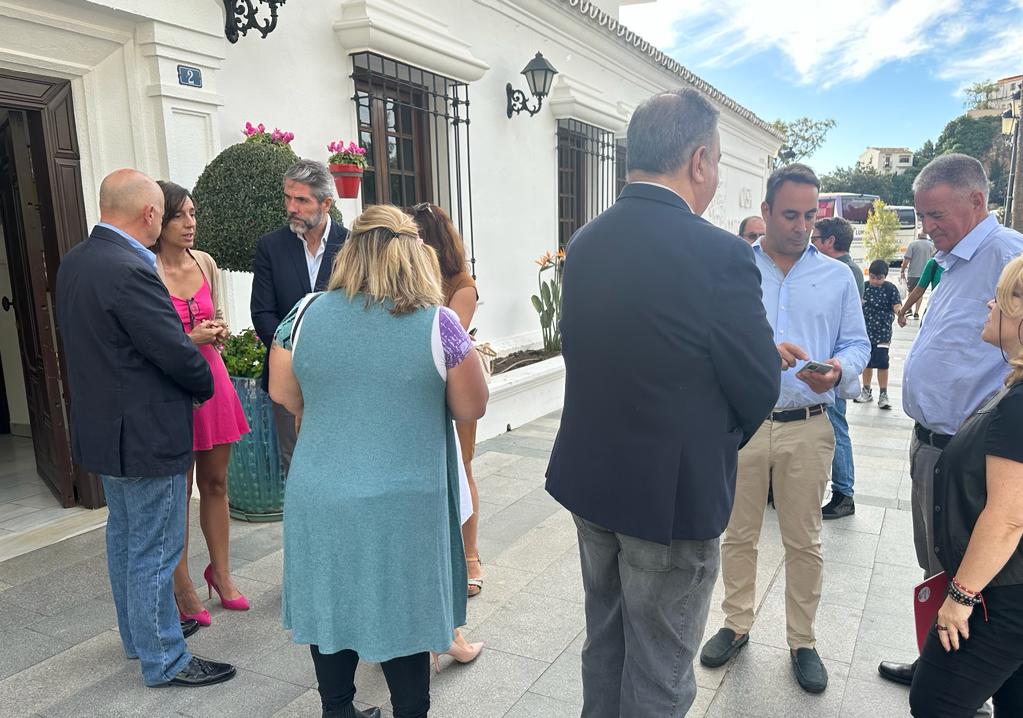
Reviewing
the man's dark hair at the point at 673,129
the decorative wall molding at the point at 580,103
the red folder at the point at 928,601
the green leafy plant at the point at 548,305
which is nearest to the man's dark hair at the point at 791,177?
the man's dark hair at the point at 673,129

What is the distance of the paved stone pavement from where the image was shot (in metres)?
2.51

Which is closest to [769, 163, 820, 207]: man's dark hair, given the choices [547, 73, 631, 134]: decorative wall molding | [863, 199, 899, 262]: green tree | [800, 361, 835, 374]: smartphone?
[800, 361, 835, 374]: smartphone

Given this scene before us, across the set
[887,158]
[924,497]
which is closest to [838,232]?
[924,497]

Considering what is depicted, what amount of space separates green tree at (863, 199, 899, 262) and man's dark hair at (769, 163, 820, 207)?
31414mm

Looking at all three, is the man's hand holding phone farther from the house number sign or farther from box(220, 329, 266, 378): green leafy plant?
the house number sign

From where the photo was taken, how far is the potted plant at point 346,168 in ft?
15.8

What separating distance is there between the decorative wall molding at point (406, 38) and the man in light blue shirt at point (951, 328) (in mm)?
4188

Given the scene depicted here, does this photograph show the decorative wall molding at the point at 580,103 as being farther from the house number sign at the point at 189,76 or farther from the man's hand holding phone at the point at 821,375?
the man's hand holding phone at the point at 821,375

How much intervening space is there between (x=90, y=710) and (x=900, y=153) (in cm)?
9826

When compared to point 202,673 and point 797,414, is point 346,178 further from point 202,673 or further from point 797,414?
point 797,414

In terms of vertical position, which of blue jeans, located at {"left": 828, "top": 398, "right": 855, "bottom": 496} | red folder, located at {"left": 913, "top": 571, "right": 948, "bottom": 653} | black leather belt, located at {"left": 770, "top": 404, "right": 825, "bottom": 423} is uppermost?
black leather belt, located at {"left": 770, "top": 404, "right": 825, "bottom": 423}

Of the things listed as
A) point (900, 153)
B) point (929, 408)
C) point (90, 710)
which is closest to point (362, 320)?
point (90, 710)

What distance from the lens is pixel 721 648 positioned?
2752 mm

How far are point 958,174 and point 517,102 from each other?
5.76m
